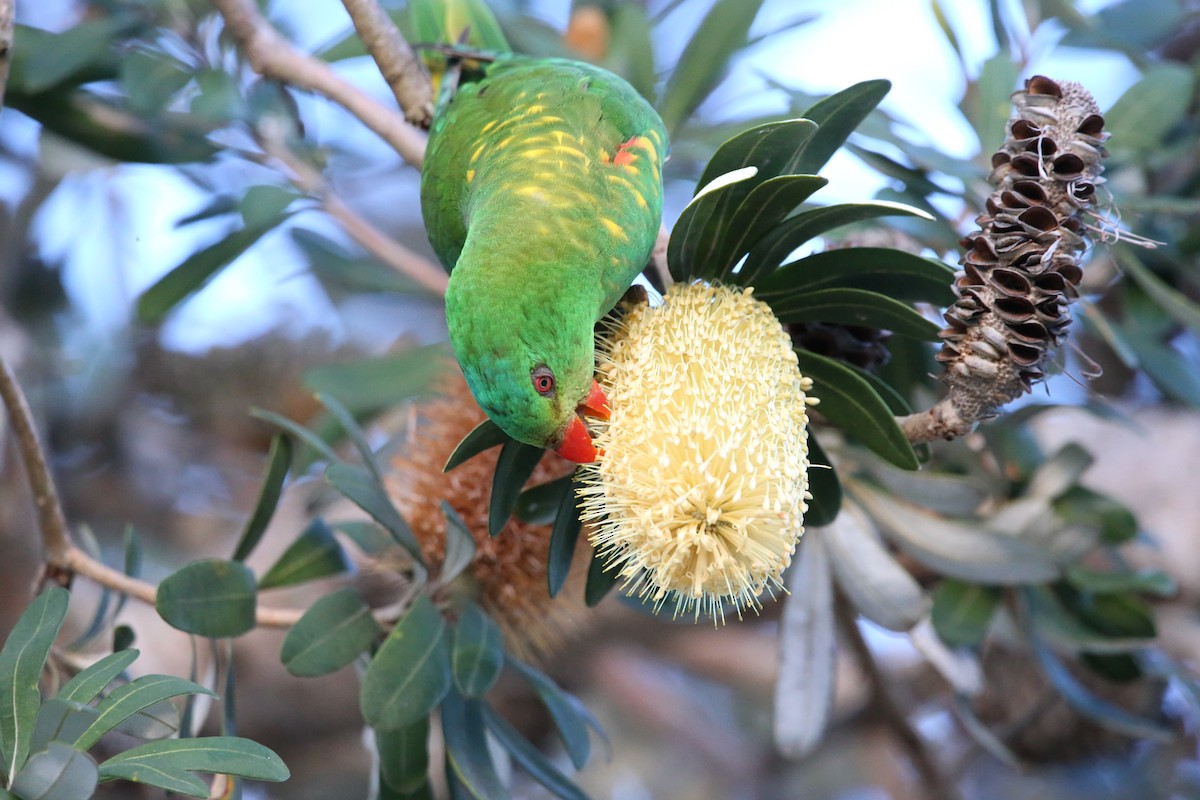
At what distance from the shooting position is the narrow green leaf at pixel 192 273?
177 cm

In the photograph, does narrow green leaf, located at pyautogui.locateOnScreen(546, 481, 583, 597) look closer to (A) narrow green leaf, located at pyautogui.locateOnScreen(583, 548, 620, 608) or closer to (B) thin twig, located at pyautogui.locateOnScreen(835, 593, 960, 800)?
Answer: (A) narrow green leaf, located at pyautogui.locateOnScreen(583, 548, 620, 608)

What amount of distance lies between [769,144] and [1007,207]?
24cm

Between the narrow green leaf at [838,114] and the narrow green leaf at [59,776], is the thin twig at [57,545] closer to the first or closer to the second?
the narrow green leaf at [59,776]

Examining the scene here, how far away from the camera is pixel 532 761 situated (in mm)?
1294

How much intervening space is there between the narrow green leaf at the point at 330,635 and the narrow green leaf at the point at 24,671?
0.26 metres

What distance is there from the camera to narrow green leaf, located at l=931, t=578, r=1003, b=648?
62.4 inches

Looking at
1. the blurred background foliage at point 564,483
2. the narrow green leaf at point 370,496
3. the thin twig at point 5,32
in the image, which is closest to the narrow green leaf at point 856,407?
the blurred background foliage at point 564,483

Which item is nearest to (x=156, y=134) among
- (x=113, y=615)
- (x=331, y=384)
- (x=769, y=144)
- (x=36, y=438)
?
(x=331, y=384)

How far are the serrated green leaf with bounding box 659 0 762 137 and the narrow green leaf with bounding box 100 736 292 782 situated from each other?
138 cm

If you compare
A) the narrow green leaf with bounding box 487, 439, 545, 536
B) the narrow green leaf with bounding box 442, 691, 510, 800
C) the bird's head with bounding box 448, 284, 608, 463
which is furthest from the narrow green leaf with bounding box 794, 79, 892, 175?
the narrow green leaf with bounding box 442, 691, 510, 800

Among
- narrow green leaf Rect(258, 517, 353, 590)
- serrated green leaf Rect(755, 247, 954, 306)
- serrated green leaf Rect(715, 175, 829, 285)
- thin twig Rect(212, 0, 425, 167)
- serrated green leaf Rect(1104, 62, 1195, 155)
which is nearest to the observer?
serrated green leaf Rect(715, 175, 829, 285)

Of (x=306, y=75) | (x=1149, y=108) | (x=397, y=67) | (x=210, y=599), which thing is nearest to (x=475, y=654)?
(x=210, y=599)

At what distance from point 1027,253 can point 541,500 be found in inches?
25.0

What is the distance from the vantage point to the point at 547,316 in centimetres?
96
